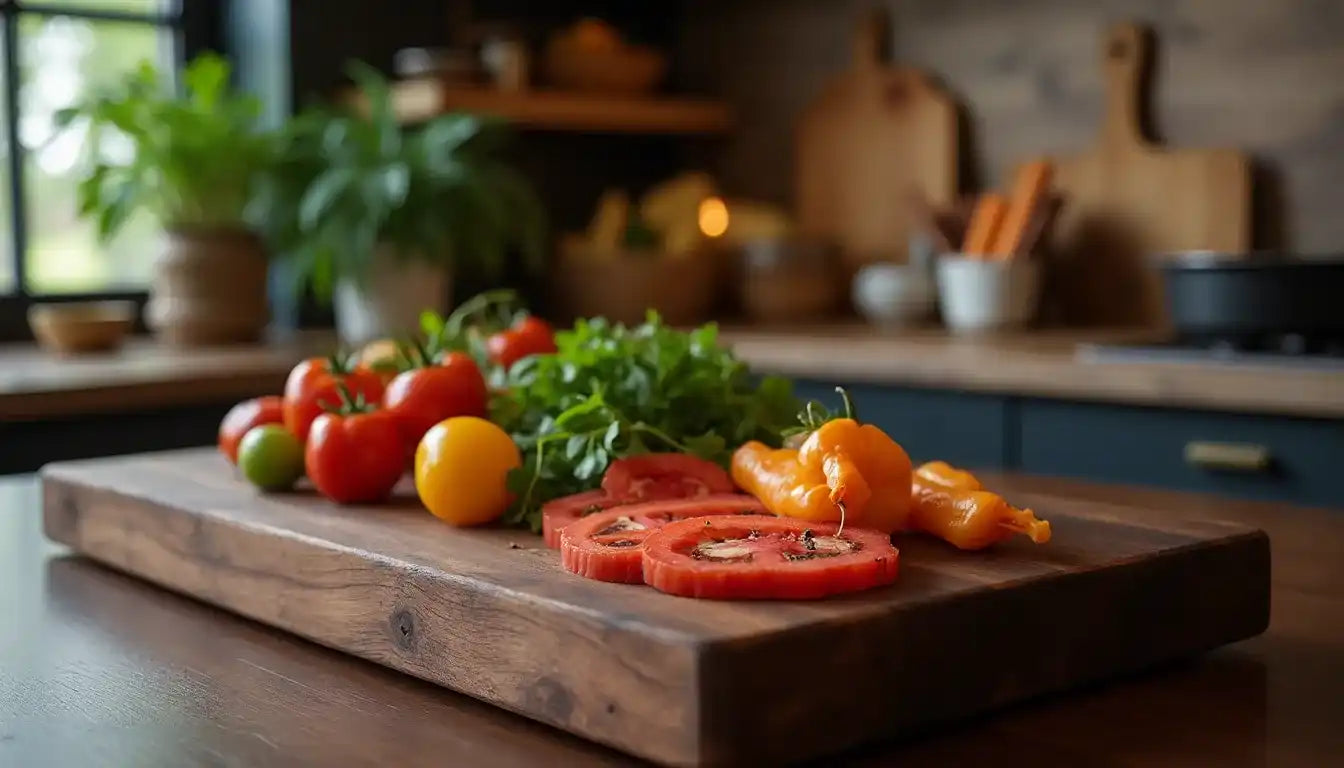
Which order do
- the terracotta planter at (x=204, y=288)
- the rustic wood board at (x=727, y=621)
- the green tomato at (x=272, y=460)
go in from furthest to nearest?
the terracotta planter at (x=204, y=288), the green tomato at (x=272, y=460), the rustic wood board at (x=727, y=621)

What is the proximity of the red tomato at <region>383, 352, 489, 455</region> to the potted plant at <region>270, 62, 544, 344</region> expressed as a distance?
1.53 metres

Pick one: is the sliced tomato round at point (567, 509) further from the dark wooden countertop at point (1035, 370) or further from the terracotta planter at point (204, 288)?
the terracotta planter at point (204, 288)

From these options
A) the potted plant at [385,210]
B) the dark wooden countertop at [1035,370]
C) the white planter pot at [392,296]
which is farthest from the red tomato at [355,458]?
the white planter pot at [392,296]

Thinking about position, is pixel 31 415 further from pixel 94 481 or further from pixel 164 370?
pixel 94 481

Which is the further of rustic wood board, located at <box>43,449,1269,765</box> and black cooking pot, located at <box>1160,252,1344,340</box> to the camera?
black cooking pot, located at <box>1160,252,1344,340</box>

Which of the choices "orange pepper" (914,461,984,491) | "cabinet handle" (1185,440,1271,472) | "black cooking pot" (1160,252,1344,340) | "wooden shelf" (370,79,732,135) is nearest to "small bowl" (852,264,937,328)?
"wooden shelf" (370,79,732,135)

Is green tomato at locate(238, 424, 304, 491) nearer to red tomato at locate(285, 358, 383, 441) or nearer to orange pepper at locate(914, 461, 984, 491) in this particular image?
red tomato at locate(285, 358, 383, 441)

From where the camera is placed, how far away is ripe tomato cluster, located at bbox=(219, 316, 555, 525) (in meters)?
1.08

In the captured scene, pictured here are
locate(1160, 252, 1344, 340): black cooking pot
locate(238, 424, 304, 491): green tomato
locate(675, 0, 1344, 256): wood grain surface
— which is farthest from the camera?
locate(675, 0, 1344, 256): wood grain surface

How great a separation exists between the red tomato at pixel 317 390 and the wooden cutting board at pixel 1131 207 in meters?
1.78

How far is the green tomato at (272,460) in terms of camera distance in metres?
1.24

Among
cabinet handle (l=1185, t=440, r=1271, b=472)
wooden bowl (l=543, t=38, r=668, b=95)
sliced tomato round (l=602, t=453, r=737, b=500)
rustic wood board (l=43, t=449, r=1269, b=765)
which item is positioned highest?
wooden bowl (l=543, t=38, r=668, b=95)

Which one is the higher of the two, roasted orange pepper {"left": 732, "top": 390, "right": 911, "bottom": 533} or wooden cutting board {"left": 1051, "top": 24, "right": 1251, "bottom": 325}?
wooden cutting board {"left": 1051, "top": 24, "right": 1251, "bottom": 325}

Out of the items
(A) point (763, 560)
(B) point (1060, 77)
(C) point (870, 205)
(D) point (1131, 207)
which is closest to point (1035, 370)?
(D) point (1131, 207)
